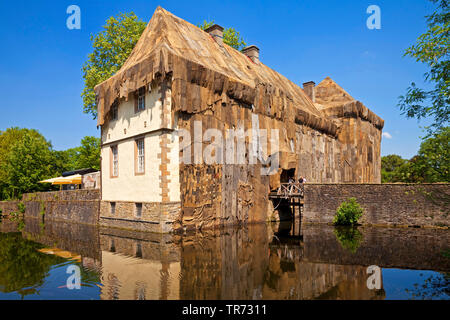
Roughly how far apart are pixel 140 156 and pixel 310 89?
20.1m

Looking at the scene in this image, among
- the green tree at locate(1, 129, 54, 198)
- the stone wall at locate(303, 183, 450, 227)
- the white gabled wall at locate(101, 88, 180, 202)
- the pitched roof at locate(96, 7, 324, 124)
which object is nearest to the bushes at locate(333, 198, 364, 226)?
the stone wall at locate(303, 183, 450, 227)

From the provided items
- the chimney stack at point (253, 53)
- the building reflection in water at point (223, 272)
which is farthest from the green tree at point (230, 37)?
the building reflection in water at point (223, 272)

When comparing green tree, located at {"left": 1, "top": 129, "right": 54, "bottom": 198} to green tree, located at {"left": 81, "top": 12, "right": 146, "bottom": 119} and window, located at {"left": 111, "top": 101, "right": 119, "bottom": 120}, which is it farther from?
window, located at {"left": 111, "top": 101, "right": 119, "bottom": 120}

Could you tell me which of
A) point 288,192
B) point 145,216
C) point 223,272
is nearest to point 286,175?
point 288,192

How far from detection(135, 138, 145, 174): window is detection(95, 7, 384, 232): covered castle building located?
1.9 inches

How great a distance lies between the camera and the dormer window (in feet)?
52.0

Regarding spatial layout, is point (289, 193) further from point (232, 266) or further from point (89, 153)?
point (89, 153)

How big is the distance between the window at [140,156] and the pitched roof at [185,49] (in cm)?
325

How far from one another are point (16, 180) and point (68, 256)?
86.4ft

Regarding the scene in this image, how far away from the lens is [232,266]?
8.07m

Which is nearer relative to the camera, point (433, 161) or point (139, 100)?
point (433, 161)

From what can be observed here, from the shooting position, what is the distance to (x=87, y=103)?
84.5 ft
